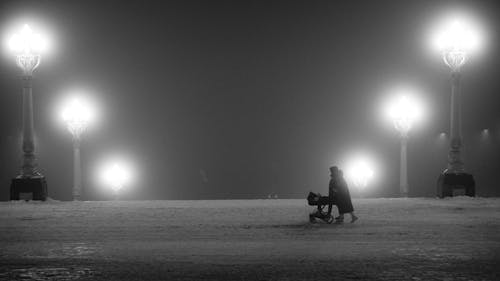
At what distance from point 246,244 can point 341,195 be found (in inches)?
163

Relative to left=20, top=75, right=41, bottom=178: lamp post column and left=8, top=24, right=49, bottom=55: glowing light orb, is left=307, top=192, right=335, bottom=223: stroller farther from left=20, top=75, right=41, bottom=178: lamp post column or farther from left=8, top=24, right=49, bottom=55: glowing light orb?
left=8, top=24, right=49, bottom=55: glowing light orb

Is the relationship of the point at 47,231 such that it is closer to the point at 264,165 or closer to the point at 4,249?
the point at 4,249

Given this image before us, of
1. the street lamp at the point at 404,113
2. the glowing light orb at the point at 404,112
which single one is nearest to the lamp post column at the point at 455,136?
the street lamp at the point at 404,113

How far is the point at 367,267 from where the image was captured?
10.1 m

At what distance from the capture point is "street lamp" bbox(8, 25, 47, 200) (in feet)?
76.4

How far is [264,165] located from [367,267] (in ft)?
245

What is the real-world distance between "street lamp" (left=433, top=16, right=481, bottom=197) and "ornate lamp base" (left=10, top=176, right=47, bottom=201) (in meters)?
13.3

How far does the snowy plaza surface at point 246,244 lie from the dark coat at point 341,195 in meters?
0.38

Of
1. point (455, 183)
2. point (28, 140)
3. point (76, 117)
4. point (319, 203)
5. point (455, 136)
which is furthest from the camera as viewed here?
point (76, 117)

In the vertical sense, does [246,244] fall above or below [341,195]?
below

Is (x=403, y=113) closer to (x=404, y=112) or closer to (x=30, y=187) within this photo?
(x=404, y=112)

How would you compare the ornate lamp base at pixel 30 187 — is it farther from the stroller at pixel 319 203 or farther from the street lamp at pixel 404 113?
the street lamp at pixel 404 113

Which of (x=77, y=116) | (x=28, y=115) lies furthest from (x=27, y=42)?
(x=77, y=116)

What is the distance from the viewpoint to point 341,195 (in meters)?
16.1
